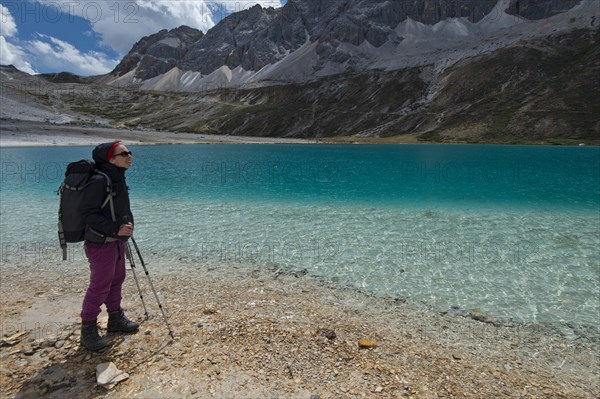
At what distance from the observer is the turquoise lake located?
11719mm

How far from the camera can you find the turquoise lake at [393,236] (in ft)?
38.4

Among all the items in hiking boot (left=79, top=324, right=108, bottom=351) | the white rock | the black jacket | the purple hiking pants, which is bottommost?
the white rock

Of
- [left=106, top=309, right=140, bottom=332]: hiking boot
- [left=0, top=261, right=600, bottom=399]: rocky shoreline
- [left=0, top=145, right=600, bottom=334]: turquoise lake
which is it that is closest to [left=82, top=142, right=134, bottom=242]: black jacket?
[left=106, top=309, right=140, bottom=332]: hiking boot

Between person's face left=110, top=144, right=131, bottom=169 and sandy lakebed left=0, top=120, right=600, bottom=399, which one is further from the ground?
person's face left=110, top=144, right=131, bottom=169

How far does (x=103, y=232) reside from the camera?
6465 mm

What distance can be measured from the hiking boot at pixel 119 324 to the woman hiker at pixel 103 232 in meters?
0.38

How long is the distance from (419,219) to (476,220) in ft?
11.0

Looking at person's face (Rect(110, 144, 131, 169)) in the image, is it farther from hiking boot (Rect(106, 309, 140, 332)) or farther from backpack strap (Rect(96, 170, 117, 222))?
hiking boot (Rect(106, 309, 140, 332))

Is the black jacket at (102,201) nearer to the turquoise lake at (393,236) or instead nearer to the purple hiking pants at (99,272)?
the purple hiking pants at (99,272)

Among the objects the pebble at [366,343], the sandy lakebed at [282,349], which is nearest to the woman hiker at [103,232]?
the sandy lakebed at [282,349]

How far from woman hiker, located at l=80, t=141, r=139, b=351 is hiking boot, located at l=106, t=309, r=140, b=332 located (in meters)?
0.38

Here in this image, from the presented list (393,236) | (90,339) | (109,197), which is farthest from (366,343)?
(393,236)

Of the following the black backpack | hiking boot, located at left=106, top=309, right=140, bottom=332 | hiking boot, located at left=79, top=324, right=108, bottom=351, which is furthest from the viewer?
hiking boot, located at left=106, top=309, right=140, bottom=332

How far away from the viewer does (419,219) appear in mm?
21156
